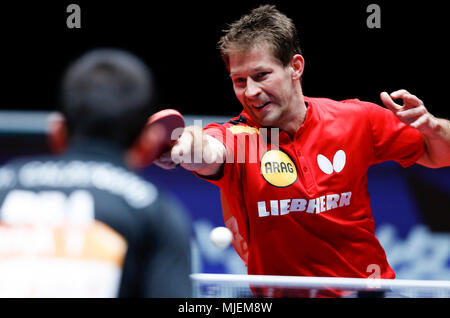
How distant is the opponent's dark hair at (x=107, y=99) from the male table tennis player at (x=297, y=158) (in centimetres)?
89

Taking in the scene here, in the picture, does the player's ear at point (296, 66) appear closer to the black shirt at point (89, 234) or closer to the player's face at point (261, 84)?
the player's face at point (261, 84)

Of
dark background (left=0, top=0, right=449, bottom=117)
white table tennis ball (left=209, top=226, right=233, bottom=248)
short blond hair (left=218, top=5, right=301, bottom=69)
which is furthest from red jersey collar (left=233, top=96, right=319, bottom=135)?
Result: dark background (left=0, top=0, right=449, bottom=117)

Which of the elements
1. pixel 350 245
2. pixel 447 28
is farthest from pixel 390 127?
pixel 447 28

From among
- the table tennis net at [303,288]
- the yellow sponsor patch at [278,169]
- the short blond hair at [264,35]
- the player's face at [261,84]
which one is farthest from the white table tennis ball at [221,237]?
the short blond hair at [264,35]

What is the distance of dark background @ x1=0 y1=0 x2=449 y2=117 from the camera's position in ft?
14.9

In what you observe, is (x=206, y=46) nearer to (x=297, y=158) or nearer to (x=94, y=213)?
(x=297, y=158)

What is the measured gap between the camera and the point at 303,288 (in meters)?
1.95

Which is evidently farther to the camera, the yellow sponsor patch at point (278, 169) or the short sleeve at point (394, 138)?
the short sleeve at point (394, 138)

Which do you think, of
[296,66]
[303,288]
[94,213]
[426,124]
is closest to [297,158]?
[296,66]

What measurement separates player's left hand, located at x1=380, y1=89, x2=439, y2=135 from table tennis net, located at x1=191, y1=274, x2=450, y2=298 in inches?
33.4

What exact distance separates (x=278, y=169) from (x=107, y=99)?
1294mm

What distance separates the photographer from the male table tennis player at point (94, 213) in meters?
1.38

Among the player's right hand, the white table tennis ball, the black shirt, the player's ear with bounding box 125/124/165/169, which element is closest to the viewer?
the black shirt

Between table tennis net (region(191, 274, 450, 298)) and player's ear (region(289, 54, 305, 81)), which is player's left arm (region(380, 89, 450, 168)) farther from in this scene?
table tennis net (region(191, 274, 450, 298))
